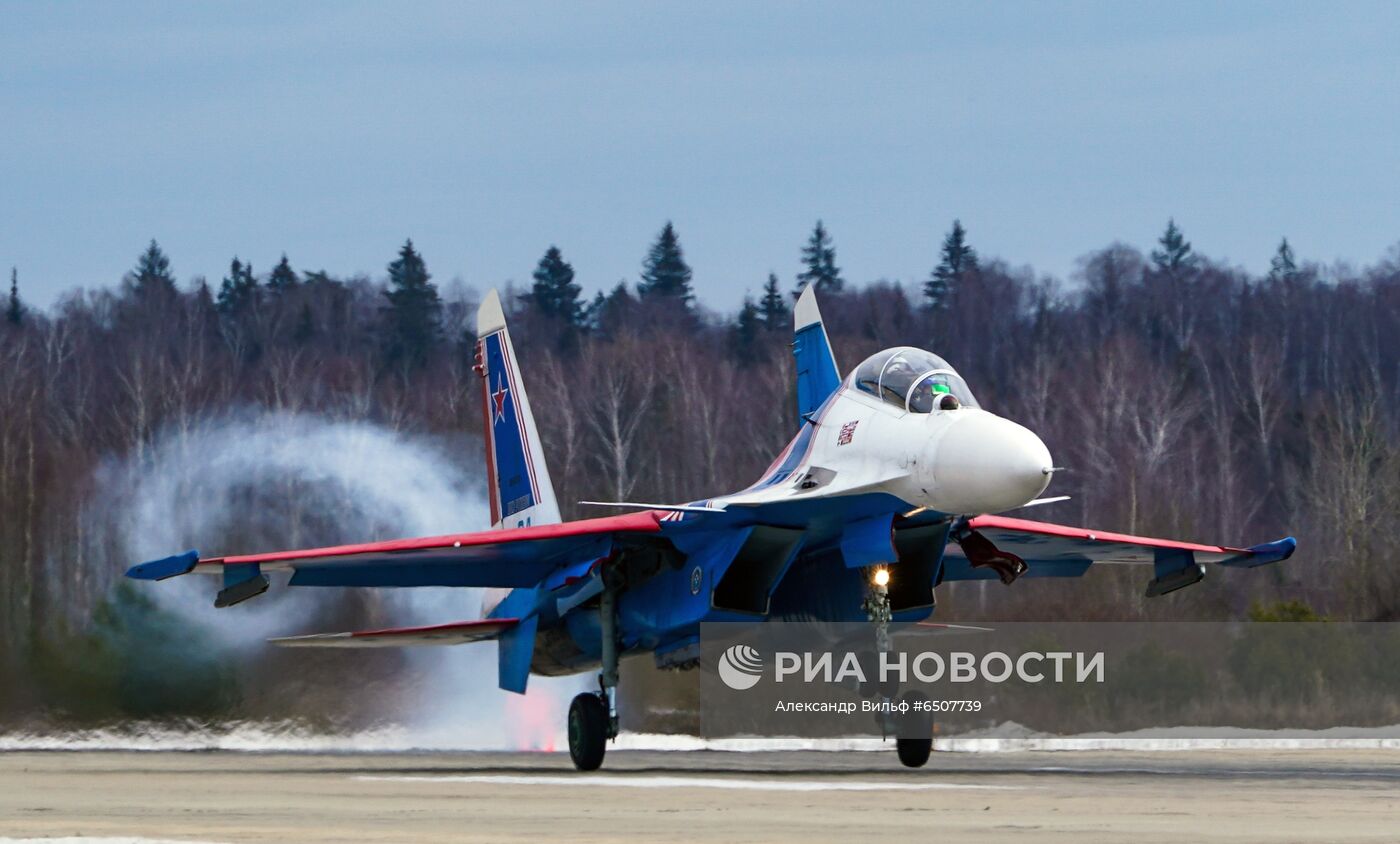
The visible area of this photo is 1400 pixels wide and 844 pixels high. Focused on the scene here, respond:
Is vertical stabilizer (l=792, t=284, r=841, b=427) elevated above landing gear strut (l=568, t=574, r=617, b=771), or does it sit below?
above

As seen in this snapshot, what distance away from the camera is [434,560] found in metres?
17.3

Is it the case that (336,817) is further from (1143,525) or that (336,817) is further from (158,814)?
(1143,525)

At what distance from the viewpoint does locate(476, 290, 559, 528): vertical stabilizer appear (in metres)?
19.1

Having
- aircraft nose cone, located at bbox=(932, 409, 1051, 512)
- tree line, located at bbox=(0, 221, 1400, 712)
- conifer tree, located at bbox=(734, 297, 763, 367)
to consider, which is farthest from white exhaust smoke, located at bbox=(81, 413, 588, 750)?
conifer tree, located at bbox=(734, 297, 763, 367)

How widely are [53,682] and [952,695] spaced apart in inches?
365

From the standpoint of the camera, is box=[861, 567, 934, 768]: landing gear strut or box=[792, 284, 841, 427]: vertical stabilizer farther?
box=[792, 284, 841, 427]: vertical stabilizer

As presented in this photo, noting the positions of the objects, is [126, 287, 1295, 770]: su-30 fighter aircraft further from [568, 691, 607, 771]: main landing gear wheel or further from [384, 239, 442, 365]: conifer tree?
[384, 239, 442, 365]: conifer tree

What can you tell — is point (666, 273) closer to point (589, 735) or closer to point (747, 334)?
point (747, 334)

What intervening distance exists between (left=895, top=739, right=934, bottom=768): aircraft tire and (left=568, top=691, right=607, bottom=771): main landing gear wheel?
2.30 m

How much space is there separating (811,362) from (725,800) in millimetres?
6160

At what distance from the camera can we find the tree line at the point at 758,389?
27.2m

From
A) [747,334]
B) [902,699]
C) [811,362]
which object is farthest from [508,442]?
[747,334]

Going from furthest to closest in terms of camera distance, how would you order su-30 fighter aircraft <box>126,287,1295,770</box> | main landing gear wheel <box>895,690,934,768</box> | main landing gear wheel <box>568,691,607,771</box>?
main landing gear wheel <box>568,691,607,771</box>, main landing gear wheel <box>895,690,934,768</box>, su-30 fighter aircraft <box>126,287,1295,770</box>

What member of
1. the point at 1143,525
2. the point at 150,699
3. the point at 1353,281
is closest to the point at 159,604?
the point at 150,699
